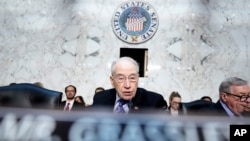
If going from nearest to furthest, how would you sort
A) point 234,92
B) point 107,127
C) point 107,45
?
point 107,127, point 234,92, point 107,45

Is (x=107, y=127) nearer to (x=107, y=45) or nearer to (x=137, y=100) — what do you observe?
(x=137, y=100)

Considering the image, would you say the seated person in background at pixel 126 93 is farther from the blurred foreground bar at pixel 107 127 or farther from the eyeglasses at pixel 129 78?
the blurred foreground bar at pixel 107 127

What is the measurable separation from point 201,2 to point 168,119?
2689mm

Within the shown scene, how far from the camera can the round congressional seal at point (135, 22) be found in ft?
9.70

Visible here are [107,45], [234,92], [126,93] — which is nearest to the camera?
[126,93]

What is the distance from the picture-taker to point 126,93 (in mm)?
824

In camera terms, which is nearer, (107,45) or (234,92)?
(234,92)

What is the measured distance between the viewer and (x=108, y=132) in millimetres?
467

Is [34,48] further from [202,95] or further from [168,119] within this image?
[168,119]

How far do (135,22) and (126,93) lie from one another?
2238mm

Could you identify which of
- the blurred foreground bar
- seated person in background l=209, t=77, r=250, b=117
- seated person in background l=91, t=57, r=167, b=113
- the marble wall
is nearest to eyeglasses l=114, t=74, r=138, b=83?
seated person in background l=91, t=57, r=167, b=113

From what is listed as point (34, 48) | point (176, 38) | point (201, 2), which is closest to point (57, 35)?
point (34, 48)

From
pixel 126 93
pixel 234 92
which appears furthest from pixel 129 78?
pixel 234 92

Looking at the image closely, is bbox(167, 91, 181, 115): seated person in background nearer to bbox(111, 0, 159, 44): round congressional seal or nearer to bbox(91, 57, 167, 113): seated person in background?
bbox(91, 57, 167, 113): seated person in background
